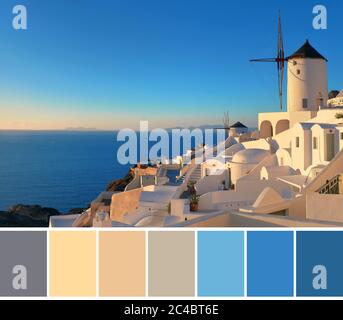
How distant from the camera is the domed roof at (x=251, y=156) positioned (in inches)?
596

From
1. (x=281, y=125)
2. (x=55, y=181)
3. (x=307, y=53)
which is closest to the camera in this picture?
(x=281, y=125)

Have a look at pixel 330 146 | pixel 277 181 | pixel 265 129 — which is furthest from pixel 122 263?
pixel 265 129

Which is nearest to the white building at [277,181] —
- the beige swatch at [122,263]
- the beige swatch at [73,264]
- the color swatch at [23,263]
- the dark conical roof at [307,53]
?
the dark conical roof at [307,53]

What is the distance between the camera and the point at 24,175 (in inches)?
2413

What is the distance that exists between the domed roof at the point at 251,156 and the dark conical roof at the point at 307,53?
7.76 metres

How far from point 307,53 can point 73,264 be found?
1965 cm

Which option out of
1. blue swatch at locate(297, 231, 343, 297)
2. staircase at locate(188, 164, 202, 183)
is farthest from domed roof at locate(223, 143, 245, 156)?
blue swatch at locate(297, 231, 343, 297)

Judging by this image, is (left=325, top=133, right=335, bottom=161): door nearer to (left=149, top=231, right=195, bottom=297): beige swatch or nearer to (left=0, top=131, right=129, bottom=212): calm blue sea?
(left=149, top=231, right=195, bottom=297): beige swatch

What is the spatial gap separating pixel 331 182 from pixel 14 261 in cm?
681

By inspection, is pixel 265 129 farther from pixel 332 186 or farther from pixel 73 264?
pixel 73 264

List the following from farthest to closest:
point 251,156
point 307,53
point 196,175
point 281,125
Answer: point 307,53 < point 281,125 < point 196,175 < point 251,156

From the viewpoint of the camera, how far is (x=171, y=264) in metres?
3.96

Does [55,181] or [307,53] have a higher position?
[307,53]

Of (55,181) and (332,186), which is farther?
(55,181)
